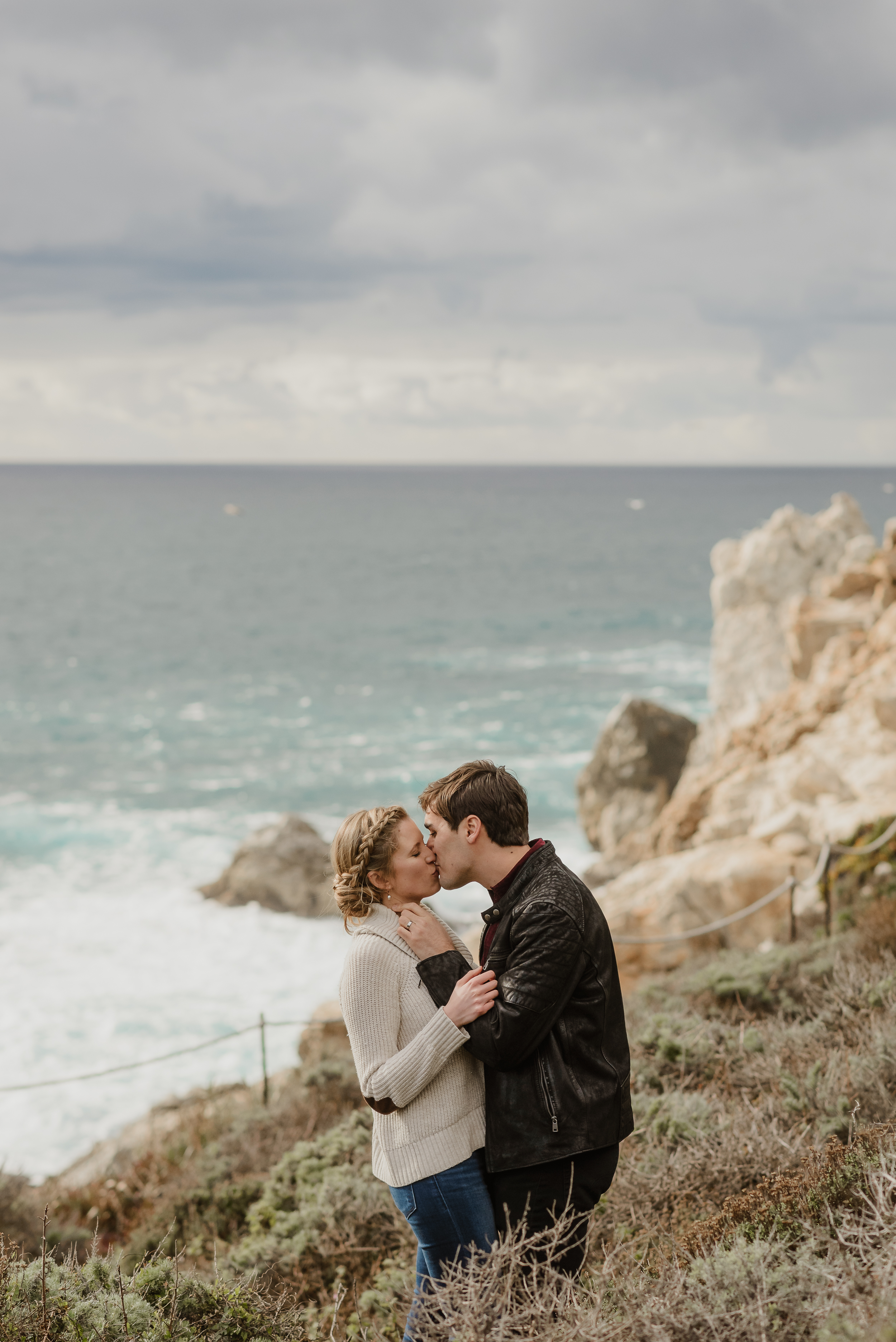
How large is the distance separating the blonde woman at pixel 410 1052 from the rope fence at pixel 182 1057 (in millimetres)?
3427

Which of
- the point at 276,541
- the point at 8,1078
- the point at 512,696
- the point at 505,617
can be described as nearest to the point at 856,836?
the point at 8,1078

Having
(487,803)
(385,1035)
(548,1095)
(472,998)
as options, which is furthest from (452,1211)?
(487,803)

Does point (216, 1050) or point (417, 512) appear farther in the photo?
point (417, 512)

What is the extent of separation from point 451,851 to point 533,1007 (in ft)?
1.70

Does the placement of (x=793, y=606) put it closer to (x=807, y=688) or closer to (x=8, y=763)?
(x=807, y=688)

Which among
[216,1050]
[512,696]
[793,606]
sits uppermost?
[793,606]

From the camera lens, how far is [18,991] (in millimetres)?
15484

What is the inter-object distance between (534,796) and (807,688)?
34.5 feet

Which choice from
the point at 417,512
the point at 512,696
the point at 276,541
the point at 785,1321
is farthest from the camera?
the point at 417,512

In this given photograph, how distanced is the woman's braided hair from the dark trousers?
0.89 metres

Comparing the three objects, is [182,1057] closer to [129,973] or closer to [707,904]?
[129,973]

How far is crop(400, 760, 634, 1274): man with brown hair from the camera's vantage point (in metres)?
2.81

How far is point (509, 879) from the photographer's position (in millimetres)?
3061

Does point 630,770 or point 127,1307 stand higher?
point 127,1307
